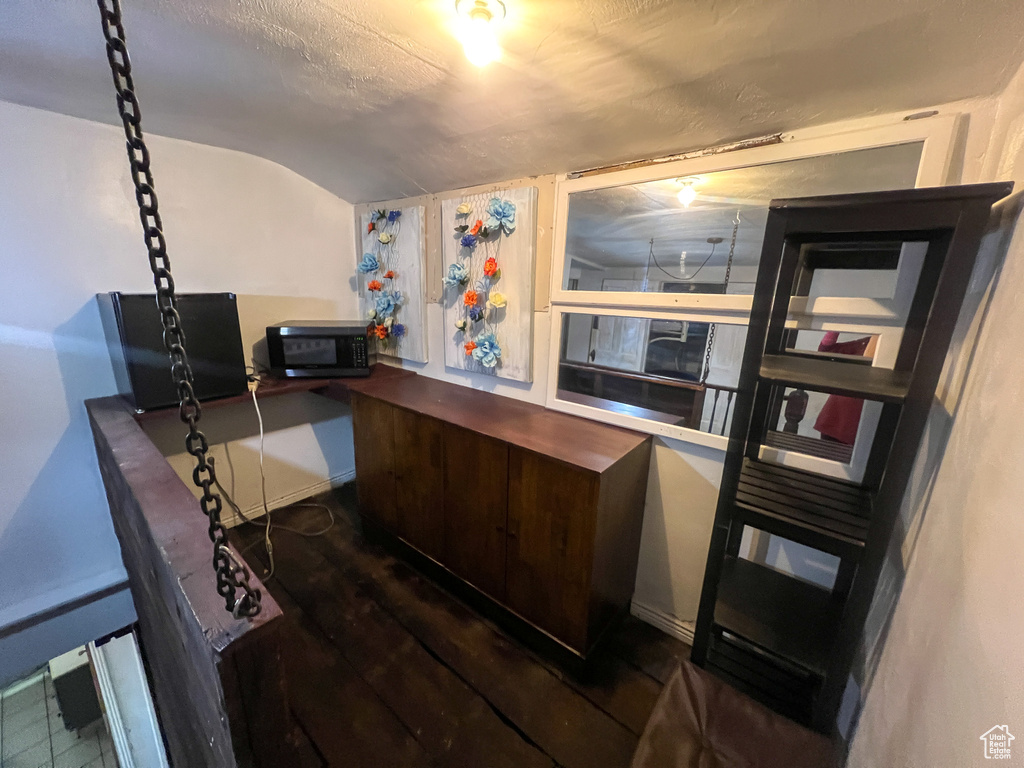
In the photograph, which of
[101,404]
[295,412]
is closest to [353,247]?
[295,412]

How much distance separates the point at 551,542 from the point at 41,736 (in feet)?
7.36

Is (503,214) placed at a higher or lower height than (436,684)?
higher

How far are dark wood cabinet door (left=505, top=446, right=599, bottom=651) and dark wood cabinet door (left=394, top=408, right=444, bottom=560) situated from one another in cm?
38

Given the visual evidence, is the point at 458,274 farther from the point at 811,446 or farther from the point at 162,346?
the point at 811,446

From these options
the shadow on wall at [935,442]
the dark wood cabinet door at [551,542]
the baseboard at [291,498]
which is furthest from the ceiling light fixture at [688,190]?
the baseboard at [291,498]

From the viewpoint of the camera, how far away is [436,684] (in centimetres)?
139

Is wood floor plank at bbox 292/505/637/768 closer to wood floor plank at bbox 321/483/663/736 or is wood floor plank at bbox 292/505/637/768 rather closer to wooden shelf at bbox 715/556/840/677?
wood floor plank at bbox 321/483/663/736

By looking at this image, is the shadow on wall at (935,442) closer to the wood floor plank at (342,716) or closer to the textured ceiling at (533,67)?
the textured ceiling at (533,67)

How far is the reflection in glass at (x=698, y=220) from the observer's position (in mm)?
1104

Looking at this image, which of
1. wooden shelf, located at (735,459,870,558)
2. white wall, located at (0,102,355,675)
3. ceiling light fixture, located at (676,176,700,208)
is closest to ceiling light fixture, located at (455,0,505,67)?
ceiling light fixture, located at (676,176,700,208)

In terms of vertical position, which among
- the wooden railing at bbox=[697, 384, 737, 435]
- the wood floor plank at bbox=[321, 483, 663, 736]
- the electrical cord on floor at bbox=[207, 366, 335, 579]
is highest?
the wooden railing at bbox=[697, 384, 737, 435]

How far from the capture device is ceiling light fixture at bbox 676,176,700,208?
1.34 meters

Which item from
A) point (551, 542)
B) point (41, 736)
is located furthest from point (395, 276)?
point (41, 736)

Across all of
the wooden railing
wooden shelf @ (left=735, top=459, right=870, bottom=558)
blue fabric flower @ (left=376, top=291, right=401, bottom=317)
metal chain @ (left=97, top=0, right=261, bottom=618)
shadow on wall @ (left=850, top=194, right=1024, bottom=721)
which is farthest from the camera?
the wooden railing
